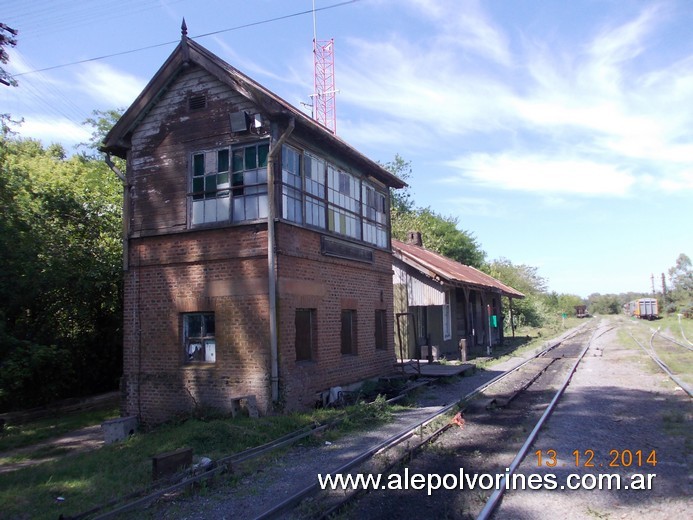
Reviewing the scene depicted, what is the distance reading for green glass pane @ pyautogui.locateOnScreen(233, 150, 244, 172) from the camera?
1106cm

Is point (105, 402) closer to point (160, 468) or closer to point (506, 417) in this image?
point (160, 468)

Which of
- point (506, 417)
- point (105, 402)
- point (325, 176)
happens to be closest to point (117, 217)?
point (105, 402)

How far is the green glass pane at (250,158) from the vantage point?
1091 centimetres

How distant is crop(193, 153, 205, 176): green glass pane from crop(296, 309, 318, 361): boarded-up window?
12.4 feet

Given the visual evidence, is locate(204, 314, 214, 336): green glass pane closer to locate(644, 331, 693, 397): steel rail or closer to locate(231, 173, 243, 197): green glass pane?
locate(231, 173, 243, 197): green glass pane

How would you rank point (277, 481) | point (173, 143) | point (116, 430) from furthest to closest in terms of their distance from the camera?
1. point (173, 143)
2. point (116, 430)
3. point (277, 481)

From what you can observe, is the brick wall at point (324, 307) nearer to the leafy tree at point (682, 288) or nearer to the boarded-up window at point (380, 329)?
the boarded-up window at point (380, 329)

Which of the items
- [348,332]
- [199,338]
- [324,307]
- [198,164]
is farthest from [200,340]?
[348,332]

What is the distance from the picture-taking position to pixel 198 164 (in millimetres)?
11484

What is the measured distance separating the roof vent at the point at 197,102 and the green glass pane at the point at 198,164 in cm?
110

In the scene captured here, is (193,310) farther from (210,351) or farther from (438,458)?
(438,458)

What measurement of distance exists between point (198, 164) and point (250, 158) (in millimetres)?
1361

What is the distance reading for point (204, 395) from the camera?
35.0ft

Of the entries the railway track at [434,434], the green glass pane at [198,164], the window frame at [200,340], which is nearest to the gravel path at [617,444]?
the railway track at [434,434]
